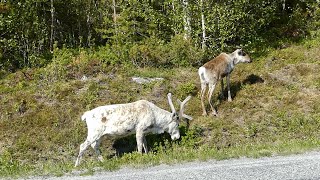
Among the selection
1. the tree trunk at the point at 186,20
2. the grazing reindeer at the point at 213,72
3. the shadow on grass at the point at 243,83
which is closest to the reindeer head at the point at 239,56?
the grazing reindeer at the point at 213,72

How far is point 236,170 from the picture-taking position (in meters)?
9.36

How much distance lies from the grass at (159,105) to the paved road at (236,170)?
446 millimetres

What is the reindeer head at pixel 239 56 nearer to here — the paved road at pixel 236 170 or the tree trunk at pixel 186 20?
the tree trunk at pixel 186 20

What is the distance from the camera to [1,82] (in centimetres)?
2117

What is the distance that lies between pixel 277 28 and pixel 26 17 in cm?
1567

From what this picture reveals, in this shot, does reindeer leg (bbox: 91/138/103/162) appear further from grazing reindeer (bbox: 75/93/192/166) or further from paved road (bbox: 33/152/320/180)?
paved road (bbox: 33/152/320/180)

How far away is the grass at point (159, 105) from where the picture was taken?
11.9 m

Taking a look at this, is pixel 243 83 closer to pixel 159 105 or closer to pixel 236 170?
pixel 159 105

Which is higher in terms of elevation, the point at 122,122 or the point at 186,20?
the point at 186,20

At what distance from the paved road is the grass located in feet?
1.46

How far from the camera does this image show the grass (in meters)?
11.9

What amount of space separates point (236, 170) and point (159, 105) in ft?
26.4

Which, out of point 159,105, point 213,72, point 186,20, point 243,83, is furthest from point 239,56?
point 186,20

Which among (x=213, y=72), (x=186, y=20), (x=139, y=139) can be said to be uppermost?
(x=186, y=20)
